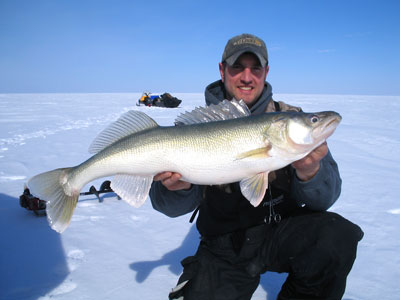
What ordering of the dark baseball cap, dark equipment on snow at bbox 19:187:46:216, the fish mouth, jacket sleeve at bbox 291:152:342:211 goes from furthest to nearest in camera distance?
dark equipment on snow at bbox 19:187:46:216, the dark baseball cap, jacket sleeve at bbox 291:152:342:211, the fish mouth

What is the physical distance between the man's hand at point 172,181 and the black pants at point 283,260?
0.60 metres

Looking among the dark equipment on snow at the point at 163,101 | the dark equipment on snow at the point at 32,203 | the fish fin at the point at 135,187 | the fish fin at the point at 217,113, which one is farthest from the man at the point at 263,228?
the dark equipment on snow at the point at 163,101

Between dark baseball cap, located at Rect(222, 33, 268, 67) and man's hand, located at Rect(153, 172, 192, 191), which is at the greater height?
dark baseball cap, located at Rect(222, 33, 268, 67)

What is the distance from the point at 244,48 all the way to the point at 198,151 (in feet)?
4.18

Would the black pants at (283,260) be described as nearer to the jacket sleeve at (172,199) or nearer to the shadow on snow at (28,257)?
the jacket sleeve at (172,199)

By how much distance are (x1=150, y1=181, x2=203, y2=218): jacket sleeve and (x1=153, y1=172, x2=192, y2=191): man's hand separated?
4.0 inches

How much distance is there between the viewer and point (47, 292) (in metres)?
2.12

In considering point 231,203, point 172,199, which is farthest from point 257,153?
point 172,199

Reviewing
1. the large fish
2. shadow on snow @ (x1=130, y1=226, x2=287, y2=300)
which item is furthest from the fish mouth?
shadow on snow @ (x1=130, y1=226, x2=287, y2=300)

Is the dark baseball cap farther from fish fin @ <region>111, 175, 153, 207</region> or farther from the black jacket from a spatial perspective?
fish fin @ <region>111, 175, 153, 207</region>

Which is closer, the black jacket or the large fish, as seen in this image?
the large fish

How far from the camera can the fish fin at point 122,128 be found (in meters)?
2.25

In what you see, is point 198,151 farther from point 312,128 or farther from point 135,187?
point 312,128

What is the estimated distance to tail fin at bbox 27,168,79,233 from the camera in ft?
7.04
